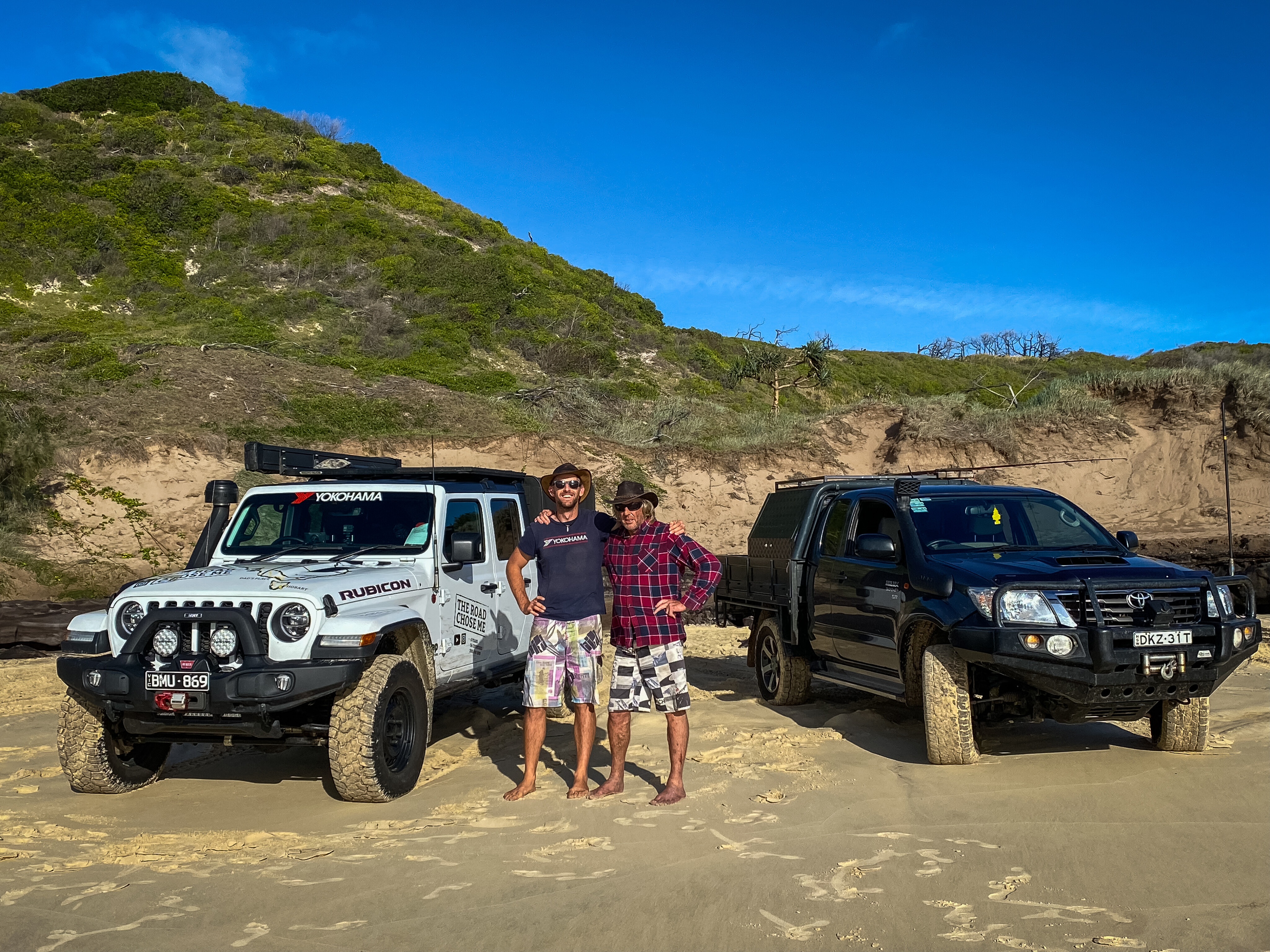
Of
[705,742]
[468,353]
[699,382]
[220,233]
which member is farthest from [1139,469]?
[220,233]

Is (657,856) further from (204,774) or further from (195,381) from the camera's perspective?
(195,381)

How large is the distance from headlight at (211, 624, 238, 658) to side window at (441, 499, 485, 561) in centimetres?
182

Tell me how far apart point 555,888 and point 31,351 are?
2938 cm

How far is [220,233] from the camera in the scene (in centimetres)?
4362

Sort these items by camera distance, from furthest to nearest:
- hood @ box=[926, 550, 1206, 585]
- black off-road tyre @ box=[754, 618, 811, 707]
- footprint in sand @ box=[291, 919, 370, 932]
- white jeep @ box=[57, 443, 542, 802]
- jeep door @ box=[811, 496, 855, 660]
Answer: black off-road tyre @ box=[754, 618, 811, 707] → jeep door @ box=[811, 496, 855, 660] → hood @ box=[926, 550, 1206, 585] → white jeep @ box=[57, 443, 542, 802] → footprint in sand @ box=[291, 919, 370, 932]

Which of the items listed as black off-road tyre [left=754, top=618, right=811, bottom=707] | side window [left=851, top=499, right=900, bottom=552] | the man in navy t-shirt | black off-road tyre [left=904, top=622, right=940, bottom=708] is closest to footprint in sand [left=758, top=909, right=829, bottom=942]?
the man in navy t-shirt

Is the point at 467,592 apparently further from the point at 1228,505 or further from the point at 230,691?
the point at 1228,505

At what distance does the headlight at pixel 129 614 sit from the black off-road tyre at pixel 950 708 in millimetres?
4877

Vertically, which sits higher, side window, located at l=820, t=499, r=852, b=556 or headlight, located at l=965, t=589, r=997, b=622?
side window, located at l=820, t=499, r=852, b=556

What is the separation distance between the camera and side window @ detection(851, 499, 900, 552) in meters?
7.90

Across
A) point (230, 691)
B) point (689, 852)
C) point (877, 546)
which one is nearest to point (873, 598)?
point (877, 546)

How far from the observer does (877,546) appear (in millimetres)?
7125

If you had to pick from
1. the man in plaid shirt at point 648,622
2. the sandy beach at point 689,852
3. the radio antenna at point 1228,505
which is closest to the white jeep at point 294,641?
the sandy beach at point 689,852

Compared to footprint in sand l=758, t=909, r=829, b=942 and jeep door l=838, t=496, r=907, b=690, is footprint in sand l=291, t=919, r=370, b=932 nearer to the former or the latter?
footprint in sand l=758, t=909, r=829, b=942
